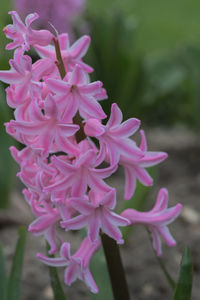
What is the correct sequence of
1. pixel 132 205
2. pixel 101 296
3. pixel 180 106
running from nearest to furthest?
pixel 101 296
pixel 132 205
pixel 180 106

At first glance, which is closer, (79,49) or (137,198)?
(79,49)

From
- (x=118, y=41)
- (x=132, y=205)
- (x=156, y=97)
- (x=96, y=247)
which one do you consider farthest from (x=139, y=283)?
(x=118, y=41)

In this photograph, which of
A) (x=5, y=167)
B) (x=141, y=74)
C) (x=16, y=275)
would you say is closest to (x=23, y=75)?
(x=16, y=275)

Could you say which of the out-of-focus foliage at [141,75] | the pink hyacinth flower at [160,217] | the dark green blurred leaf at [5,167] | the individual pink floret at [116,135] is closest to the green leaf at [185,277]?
the pink hyacinth flower at [160,217]

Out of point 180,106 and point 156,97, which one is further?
point 180,106

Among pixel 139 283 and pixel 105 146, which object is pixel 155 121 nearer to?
pixel 139 283

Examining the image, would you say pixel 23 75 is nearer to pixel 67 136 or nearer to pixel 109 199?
pixel 67 136

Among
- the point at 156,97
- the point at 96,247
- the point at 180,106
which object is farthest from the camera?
the point at 180,106

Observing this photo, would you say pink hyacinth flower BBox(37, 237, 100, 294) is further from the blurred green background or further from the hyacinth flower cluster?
the blurred green background
